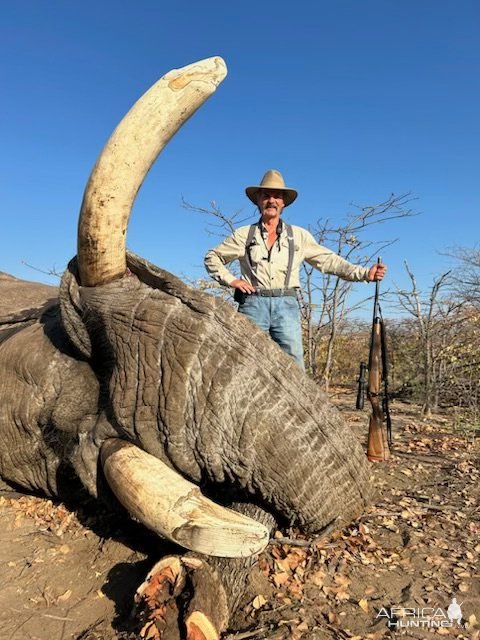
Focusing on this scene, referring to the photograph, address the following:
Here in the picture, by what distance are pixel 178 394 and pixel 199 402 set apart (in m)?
0.13

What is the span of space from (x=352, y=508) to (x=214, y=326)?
1.43 m

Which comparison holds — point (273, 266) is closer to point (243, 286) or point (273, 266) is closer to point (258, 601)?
point (243, 286)

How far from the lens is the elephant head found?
9.84 feet

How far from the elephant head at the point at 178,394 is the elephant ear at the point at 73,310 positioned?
26mm

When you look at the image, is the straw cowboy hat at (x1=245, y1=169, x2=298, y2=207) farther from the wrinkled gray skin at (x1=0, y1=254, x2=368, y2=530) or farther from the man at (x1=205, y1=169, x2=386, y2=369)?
the wrinkled gray skin at (x1=0, y1=254, x2=368, y2=530)

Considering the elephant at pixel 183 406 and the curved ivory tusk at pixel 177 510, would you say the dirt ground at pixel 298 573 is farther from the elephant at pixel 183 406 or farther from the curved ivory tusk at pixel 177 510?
the curved ivory tusk at pixel 177 510

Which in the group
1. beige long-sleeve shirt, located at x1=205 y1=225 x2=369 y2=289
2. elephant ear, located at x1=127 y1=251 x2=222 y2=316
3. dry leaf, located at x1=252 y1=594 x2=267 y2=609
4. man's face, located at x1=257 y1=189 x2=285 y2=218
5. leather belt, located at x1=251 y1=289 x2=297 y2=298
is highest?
man's face, located at x1=257 y1=189 x2=285 y2=218

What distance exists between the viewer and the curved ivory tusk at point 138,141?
9.79 ft

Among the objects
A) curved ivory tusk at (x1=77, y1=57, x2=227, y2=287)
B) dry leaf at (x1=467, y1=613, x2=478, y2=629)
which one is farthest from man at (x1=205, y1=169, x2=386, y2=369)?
dry leaf at (x1=467, y1=613, x2=478, y2=629)

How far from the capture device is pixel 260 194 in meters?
5.21

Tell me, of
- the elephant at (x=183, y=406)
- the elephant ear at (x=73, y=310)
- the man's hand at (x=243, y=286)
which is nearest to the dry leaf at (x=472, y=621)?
the elephant at (x=183, y=406)

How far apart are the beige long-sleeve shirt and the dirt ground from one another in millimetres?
2090

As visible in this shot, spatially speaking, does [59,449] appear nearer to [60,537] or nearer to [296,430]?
[60,537]

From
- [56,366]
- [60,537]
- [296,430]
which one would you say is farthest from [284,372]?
[60,537]
